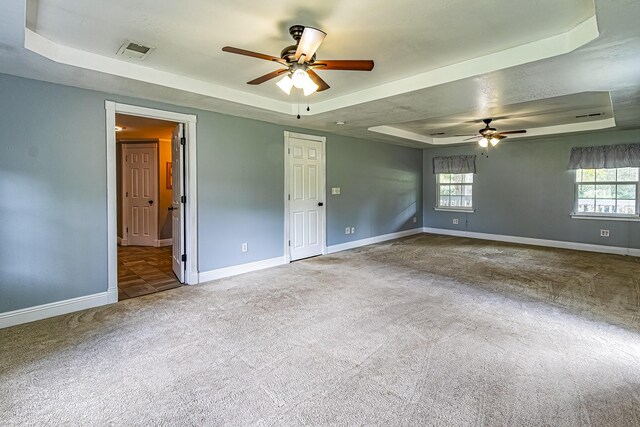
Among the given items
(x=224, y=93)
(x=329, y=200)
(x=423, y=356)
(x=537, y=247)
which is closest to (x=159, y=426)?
(x=423, y=356)

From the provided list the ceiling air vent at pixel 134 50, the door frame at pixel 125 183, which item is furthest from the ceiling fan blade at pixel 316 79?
the door frame at pixel 125 183

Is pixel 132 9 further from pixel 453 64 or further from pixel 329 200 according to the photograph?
pixel 329 200

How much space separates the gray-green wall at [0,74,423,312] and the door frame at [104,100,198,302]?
0.06 m

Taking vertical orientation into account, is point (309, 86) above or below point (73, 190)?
above

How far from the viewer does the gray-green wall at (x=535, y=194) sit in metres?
6.32

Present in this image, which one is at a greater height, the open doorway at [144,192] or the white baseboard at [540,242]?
the open doorway at [144,192]

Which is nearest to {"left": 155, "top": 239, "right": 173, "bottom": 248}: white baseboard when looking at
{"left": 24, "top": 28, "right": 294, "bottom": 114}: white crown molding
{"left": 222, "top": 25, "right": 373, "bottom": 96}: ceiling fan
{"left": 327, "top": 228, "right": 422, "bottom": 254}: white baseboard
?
{"left": 327, "top": 228, "right": 422, "bottom": 254}: white baseboard

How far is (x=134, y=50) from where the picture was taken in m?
2.88

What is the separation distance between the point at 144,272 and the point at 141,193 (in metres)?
2.81

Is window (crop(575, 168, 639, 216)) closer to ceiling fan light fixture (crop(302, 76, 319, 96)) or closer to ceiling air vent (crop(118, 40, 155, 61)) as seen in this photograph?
ceiling fan light fixture (crop(302, 76, 319, 96))

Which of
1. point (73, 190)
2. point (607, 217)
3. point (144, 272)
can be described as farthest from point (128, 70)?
point (607, 217)

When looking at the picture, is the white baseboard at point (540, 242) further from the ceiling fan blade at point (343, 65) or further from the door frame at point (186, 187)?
the ceiling fan blade at point (343, 65)

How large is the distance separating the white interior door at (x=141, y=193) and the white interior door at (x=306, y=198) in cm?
334

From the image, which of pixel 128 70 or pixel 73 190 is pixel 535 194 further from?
pixel 73 190
